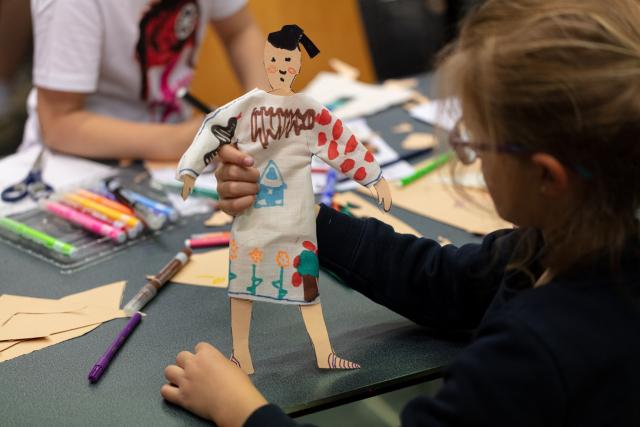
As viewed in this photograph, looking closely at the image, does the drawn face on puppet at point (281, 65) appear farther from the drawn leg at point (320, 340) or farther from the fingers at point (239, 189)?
the drawn leg at point (320, 340)

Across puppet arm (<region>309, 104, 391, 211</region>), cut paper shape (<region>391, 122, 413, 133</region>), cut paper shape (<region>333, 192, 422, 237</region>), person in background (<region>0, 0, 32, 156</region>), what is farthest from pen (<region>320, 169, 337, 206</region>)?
person in background (<region>0, 0, 32, 156</region>)

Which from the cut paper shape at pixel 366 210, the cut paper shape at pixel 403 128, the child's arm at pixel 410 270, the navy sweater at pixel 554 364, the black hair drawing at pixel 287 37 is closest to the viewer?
the navy sweater at pixel 554 364

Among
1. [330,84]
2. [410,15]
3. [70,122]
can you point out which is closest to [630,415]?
[70,122]

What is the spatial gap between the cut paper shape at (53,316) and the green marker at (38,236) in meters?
0.10

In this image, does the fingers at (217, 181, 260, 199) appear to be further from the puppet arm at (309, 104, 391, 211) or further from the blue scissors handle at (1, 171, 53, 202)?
the blue scissors handle at (1, 171, 53, 202)

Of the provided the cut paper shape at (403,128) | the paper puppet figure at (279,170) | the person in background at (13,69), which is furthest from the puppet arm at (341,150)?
the person in background at (13,69)

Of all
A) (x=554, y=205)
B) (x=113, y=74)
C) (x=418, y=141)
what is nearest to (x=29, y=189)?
(x=113, y=74)

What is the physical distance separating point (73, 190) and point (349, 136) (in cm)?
56

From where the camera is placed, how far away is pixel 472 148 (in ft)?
2.00

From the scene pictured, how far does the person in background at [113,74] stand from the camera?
114cm

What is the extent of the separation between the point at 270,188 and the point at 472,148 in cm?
19

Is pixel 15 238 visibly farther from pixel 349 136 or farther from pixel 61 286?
pixel 349 136

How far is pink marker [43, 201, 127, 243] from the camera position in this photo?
0.96m

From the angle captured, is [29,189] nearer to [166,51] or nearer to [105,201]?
[105,201]
